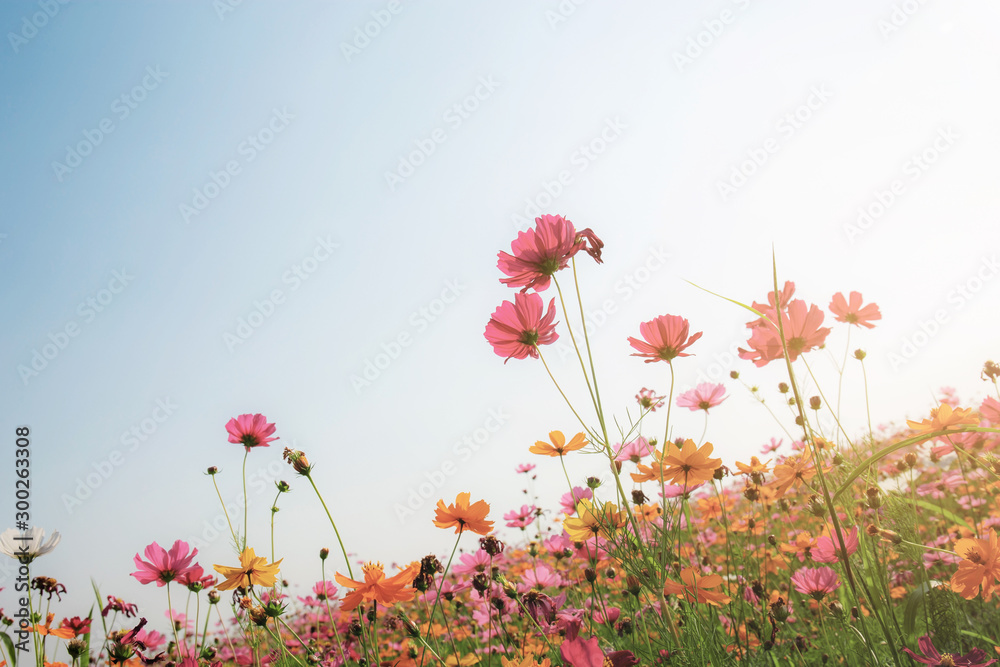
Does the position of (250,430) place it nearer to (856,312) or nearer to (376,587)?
(376,587)

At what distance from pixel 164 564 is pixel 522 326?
3.59 ft

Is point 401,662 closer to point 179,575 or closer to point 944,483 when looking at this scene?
point 179,575

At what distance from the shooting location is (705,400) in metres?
1.61

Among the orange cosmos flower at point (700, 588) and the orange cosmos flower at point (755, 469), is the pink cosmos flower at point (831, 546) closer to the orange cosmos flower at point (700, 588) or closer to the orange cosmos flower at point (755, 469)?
the orange cosmos flower at point (700, 588)

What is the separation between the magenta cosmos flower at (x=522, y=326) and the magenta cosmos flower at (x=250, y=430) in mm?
932

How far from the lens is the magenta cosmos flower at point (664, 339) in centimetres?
96

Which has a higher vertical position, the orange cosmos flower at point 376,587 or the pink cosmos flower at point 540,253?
the pink cosmos flower at point 540,253

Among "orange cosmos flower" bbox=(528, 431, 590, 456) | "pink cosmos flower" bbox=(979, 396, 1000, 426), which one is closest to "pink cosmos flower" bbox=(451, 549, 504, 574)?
"orange cosmos flower" bbox=(528, 431, 590, 456)

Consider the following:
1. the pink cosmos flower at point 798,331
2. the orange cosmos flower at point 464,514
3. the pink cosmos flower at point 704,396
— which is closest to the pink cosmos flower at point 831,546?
the pink cosmos flower at point 798,331

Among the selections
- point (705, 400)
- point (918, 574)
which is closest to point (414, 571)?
point (705, 400)

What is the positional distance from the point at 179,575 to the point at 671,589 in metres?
1.18

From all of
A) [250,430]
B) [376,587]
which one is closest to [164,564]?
[250,430]

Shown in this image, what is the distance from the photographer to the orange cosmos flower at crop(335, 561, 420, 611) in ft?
2.97

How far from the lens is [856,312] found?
147 cm
